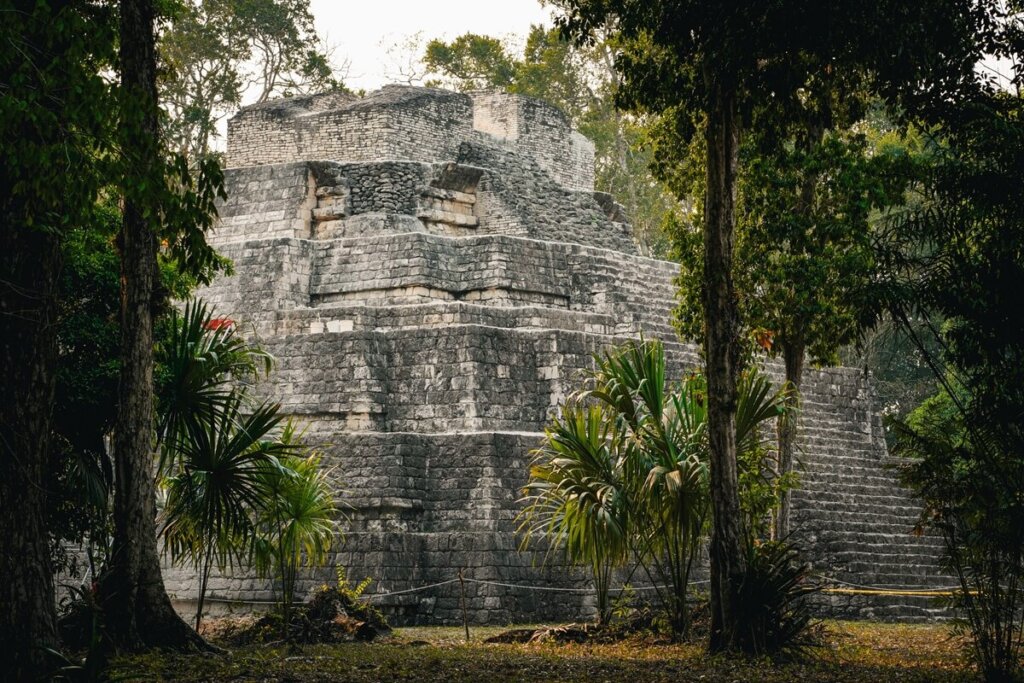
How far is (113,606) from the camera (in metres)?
8.55

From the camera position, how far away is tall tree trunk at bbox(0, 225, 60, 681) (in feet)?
22.7

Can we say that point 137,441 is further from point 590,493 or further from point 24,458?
point 590,493

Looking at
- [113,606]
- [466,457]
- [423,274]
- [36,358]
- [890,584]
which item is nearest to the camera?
[36,358]

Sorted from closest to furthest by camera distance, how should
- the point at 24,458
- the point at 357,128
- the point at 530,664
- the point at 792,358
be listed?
1. the point at 24,458
2. the point at 530,664
3. the point at 792,358
4. the point at 357,128

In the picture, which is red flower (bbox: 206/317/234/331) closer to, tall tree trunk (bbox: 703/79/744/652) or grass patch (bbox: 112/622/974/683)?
grass patch (bbox: 112/622/974/683)

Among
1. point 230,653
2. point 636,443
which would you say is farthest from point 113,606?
point 636,443

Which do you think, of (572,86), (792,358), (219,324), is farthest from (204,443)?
(572,86)

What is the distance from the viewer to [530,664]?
8.55 metres

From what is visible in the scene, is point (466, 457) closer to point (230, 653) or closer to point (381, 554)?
point (381, 554)

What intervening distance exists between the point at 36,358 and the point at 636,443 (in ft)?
16.2

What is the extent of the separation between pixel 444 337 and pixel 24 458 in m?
9.15

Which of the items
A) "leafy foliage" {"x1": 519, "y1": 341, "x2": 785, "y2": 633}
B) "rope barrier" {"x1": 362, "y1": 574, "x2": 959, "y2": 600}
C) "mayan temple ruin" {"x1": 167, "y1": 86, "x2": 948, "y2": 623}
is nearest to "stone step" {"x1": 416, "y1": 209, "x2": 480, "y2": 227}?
"mayan temple ruin" {"x1": 167, "y1": 86, "x2": 948, "y2": 623}

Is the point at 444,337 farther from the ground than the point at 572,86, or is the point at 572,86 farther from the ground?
the point at 572,86

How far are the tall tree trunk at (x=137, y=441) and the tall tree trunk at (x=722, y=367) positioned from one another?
137 inches
